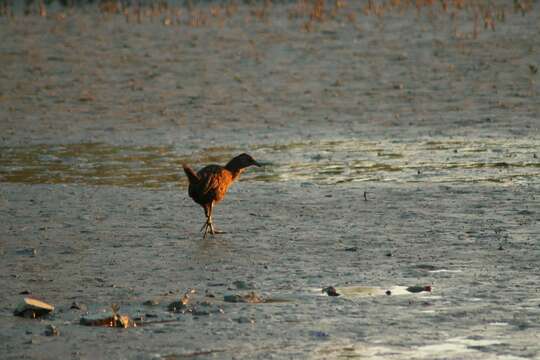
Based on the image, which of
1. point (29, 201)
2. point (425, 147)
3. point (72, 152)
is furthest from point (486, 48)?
point (29, 201)

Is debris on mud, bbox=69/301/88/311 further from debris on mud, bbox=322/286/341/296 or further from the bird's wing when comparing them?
the bird's wing

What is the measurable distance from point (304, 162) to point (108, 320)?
24.2 feet

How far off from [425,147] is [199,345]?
345 inches

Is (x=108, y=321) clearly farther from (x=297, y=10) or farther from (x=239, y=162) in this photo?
(x=297, y=10)

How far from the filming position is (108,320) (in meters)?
7.16

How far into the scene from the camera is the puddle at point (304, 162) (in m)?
13.2

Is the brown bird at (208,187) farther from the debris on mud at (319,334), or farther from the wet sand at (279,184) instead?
the debris on mud at (319,334)

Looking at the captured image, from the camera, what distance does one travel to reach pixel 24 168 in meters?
14.3

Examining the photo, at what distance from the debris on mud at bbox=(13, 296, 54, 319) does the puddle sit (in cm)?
556

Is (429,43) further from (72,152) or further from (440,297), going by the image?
(440,297)

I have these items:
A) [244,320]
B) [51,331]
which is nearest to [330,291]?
[244,320]

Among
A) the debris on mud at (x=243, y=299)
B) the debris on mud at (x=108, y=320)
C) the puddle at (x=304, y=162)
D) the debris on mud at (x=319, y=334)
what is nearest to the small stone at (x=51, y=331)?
the debris on mud at (x=108, y=320)

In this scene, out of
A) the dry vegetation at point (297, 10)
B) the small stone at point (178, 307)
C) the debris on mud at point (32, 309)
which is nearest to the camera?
the debris on mud at point (32, 309)

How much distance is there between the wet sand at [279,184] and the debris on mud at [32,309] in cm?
6
